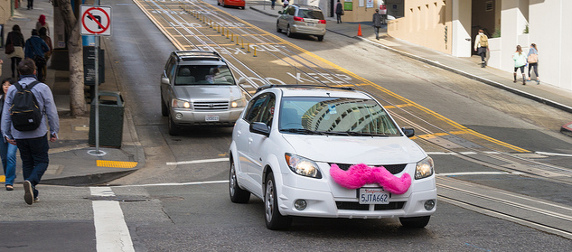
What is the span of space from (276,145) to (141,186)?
5.01 metres

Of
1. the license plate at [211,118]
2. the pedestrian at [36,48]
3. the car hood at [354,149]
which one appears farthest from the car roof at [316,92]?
the pedestrian at [36,48]

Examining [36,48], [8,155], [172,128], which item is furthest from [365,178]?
[36,48]

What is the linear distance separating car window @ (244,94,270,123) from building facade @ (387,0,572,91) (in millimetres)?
21749

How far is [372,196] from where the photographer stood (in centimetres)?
748

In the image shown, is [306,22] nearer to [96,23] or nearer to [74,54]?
[74,54]

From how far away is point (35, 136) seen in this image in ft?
30.4

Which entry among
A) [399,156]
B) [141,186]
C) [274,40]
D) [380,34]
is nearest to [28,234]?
[399,156]

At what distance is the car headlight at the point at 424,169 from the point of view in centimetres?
773

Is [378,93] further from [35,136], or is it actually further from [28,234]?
[28,234]

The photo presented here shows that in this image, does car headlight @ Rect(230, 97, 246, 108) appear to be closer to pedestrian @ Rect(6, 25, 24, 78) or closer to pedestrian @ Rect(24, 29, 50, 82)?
A: pedestrian @ Rect(24, 29, 50, 82)

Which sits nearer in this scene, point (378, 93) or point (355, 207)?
point (355, 207)

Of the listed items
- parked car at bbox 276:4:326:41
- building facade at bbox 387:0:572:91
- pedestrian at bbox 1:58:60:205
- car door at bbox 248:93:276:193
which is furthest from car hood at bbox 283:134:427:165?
parked car at bbox 276:4:326:41

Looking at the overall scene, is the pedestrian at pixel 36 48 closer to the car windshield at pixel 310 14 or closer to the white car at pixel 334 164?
the white car at pixel 334 164

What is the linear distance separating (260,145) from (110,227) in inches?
80.6
